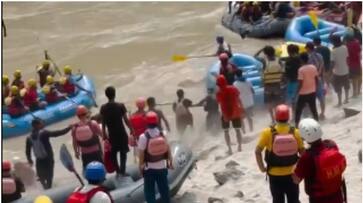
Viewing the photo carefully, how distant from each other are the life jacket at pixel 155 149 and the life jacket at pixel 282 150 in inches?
45.9

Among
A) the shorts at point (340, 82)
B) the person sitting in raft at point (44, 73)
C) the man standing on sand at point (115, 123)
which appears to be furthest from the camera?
the person sitting in raft at point (44, 73)

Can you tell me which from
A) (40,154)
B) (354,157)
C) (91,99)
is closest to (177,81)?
(91,99)

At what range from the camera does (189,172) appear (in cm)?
931

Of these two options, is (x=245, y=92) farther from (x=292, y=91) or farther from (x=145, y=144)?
(x=145, y=144)

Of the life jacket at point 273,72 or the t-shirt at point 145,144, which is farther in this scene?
the life jacket at point 273,72

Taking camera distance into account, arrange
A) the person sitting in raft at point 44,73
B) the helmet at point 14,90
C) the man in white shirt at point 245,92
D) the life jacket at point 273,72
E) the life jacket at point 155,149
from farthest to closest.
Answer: the person sitting in raft at point 44,73 → the helmet at point 14,90 → the man in white shirt at point 245,92 → the life jacket at point 273,72 → the life jacket at point 155,149

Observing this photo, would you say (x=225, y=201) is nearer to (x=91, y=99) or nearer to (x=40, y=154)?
(x=40, y=154)

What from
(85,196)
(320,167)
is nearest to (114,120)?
(85,196)

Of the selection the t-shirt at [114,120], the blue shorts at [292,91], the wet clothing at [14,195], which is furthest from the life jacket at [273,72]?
the wet clothing at [14,195]

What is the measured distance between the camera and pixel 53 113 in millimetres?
13922

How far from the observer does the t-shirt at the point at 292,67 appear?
1055 centimetres

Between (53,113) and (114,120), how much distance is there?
535 cm

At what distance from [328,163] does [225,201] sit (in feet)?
8.64

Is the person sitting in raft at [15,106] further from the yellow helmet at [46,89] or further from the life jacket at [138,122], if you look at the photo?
the life jacket at [138,122]
